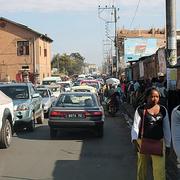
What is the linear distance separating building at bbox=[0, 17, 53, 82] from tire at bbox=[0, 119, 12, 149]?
51.1 metres

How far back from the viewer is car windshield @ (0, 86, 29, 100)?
701 inches

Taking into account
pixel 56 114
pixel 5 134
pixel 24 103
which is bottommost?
pixel 5 134

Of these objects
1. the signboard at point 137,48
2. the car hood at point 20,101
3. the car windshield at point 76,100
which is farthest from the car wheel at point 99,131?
the signboard at point 137,48

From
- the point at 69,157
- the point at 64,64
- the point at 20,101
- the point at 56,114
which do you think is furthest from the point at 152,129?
the point at 64,64

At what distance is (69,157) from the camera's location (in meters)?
11.4

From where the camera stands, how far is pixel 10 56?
220 feet

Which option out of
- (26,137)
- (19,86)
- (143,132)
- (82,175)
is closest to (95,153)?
(82,175)

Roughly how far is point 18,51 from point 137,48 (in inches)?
900

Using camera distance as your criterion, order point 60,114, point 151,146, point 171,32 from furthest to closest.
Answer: point 60,114 < point 171,32 < point 151,146

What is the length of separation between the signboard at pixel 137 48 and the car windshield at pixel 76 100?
32.6 meters

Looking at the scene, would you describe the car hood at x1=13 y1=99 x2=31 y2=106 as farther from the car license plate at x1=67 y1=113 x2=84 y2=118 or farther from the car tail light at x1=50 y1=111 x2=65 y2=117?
the car license plate at x1=67 y1=113 x2=84 y2=118

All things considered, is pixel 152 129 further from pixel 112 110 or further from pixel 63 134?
pixel 112 110

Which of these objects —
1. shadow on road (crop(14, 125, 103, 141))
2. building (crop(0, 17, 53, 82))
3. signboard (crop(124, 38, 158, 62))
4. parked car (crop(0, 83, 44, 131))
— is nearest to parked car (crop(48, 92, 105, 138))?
shadow on road (crop(14, 125, 103, 141))

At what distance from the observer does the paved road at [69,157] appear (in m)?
9.32
